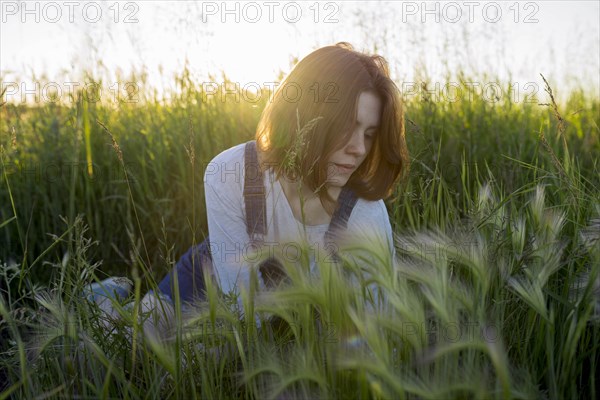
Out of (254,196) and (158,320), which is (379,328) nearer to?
(158,320)

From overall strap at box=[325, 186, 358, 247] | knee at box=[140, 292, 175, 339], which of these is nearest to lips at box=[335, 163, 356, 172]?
overall strap at box=[325, 186, 358, 247]

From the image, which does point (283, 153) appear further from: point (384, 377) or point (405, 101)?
point (405, 101)

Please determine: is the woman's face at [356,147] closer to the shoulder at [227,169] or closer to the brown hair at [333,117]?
the brown hair at [333,117]

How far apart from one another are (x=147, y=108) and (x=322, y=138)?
2.17 meters

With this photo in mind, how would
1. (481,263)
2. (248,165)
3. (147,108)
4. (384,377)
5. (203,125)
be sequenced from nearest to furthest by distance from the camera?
1. (384,377)
2. (481,263)
3. (248,165)
4. (203,125)
5. (147,108)

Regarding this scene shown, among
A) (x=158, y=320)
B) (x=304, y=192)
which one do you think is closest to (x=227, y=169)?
(x=304, y=192)

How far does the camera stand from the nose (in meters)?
2.27

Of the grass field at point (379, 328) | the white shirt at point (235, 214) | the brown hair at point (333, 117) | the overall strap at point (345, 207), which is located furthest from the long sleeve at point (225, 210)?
the grass field at point (379, 328)

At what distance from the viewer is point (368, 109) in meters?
2.32

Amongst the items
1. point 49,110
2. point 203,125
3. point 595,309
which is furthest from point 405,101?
point 595,309

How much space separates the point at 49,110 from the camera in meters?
4.14

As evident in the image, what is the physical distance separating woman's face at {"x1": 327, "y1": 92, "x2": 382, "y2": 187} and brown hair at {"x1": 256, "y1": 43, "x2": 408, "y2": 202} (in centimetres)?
2

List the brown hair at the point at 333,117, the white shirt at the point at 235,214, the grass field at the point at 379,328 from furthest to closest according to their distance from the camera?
the white shirt at the point at 235,214, the brown hair at the point at 333,117, the grass field at the point at 379,328

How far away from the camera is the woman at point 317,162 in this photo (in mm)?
2250
